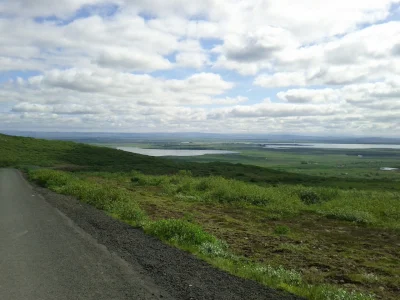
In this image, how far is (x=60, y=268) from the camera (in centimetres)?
1020

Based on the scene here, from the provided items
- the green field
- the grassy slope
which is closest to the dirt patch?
the green field

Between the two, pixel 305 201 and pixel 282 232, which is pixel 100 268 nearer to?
pixel 282 232

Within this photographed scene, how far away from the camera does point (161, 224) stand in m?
15.6

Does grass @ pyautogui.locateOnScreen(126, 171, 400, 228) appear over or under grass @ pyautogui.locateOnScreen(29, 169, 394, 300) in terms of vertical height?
under

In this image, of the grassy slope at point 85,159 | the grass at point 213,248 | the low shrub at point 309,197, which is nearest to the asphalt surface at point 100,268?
the grass at point 213,248

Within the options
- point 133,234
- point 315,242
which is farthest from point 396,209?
point 133,234

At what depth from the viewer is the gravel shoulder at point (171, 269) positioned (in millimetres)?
8617

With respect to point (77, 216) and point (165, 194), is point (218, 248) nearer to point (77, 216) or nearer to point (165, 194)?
point (77, 216)

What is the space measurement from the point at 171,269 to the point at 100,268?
2.11 meters

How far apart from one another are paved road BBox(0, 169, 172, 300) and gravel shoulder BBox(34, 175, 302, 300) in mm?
357

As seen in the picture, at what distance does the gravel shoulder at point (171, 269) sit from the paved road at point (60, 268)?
0.36m

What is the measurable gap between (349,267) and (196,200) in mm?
20054

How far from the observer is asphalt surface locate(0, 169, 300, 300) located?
8.49 metres

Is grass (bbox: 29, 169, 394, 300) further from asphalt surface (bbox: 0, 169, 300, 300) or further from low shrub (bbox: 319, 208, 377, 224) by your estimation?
low shrub (bbox: 319, 208, 377, 224)
